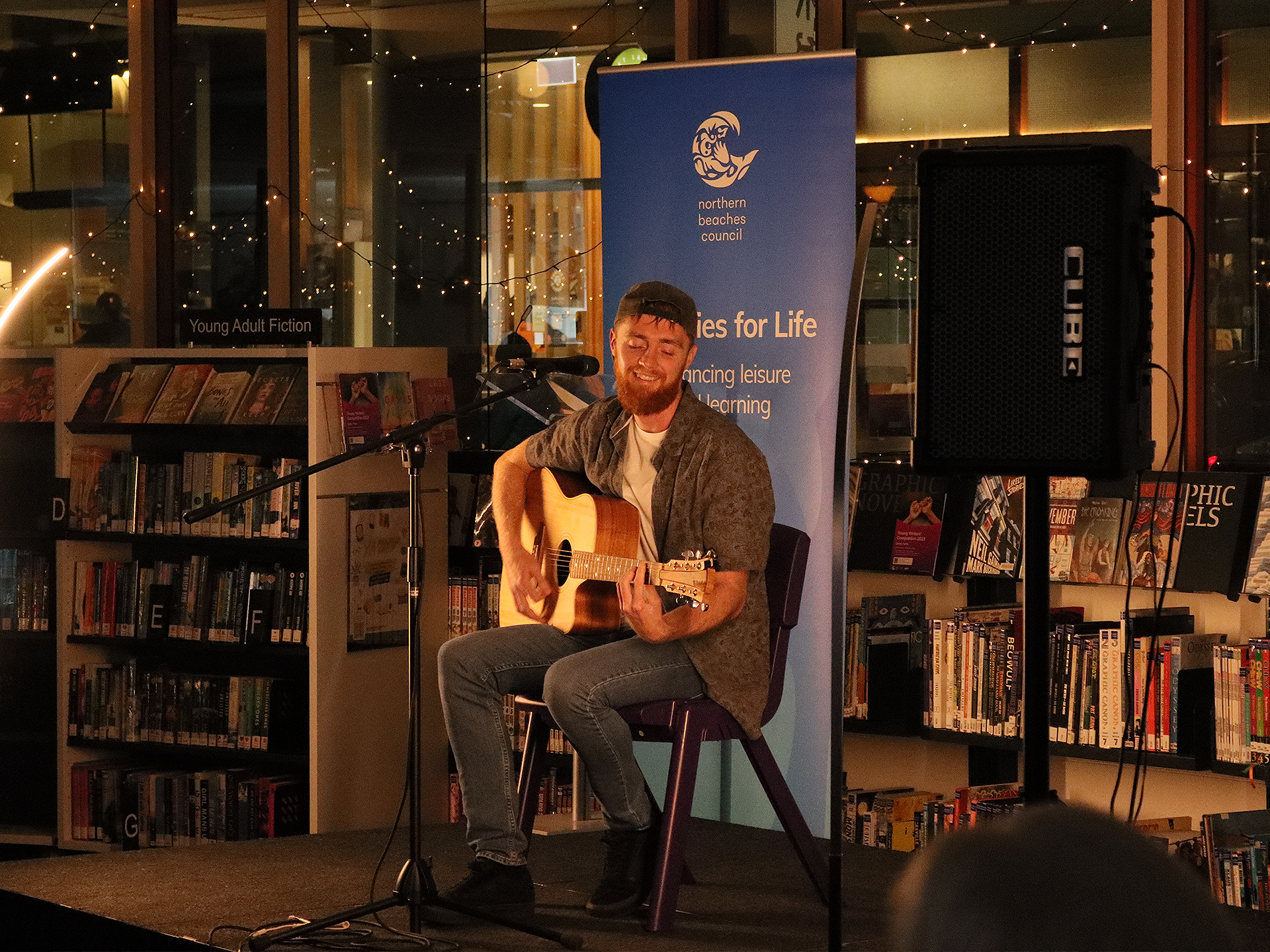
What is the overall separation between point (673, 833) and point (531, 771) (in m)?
0.49

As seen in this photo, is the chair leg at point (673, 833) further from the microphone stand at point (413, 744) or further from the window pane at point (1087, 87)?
the window pane at point (1087, 87)

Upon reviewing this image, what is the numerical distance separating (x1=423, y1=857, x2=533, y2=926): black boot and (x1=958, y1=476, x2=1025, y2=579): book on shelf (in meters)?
1.55

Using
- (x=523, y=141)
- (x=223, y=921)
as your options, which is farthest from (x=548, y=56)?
(x=223, y=921)

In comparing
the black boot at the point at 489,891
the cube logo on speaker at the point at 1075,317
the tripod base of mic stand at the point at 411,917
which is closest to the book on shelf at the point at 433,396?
the black boot at the point at 489,891

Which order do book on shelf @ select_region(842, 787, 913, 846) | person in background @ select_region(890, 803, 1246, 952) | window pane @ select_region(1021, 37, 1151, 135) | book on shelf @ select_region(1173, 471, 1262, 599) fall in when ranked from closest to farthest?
person in background @ select_region(890, 803, 1246, 952) → book on shelf @ select_region(1173, 471, 1262, 599) → window pane @ select_region(1021, 37, 1151, 135) → book on shelf @ select_region(842, 787, 913, 846)

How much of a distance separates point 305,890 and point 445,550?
5.10 ft

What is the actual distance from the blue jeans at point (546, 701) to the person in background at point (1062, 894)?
8.30ft

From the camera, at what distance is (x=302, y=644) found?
4926mm

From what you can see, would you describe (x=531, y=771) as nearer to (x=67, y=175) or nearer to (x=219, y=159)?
(x=219, y=159)

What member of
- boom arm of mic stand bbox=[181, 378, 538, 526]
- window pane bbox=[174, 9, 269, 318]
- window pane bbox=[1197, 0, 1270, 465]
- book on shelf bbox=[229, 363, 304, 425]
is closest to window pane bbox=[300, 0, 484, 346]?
window pane bbox=[174, 9, 269, 318]

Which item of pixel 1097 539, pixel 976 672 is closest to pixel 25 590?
pixel 976 672

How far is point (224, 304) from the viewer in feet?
18.9

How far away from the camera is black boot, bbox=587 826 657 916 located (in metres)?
3.42

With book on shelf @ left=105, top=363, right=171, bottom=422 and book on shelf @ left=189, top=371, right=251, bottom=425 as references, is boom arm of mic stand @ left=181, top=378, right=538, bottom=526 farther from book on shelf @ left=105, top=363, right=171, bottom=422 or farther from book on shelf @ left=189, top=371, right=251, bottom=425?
book on shelf @ left=105, top=363, right=171, bottom=422
